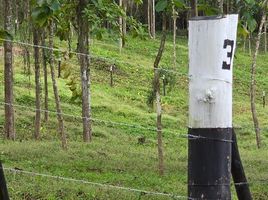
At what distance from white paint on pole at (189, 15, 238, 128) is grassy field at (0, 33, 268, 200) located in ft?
1.49

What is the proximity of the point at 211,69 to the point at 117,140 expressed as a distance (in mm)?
13821

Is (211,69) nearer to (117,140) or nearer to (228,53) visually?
(228,53)

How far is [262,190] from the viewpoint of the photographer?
325 inches

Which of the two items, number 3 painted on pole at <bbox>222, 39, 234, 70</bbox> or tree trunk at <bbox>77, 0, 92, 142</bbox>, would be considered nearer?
number 3 painted on pole at <bbox>222, 39, 234, 70</bbox>

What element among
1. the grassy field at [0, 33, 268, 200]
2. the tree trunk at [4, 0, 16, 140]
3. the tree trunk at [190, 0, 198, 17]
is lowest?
the grassy field at [0, 33, 268, 200]

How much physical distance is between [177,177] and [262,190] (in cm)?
180

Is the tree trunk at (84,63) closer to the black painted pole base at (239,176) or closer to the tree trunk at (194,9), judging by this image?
the tree trunk at (194,9)

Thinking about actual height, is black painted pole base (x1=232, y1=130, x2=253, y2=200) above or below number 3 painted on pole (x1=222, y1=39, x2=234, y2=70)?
below

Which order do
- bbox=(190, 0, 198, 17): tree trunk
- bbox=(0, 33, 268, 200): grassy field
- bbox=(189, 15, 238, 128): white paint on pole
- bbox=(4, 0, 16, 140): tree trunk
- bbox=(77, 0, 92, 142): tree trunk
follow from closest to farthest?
bbox=(189, 15, 238, 128): white paint on pole → bbox=(190, 0, 198, 17): tree trunk → bbox=(0, 33, 268, 200): grassy field → bbox=(77, 0, 92, 142): tree trunk → bbox=(4, 0, 16, 140): tree trunk

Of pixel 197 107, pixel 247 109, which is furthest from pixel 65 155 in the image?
pixel 247 109

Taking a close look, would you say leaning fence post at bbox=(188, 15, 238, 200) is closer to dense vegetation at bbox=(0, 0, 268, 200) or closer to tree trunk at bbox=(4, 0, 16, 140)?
dense vegetation at bbox=(0, 0, 268, 200)

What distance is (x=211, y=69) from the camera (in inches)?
73.0

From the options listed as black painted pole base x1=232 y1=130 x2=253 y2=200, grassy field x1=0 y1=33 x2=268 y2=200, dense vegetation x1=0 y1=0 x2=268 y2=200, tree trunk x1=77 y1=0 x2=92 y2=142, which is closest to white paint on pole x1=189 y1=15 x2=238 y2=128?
dense vegetation x1=0 y1=0 x2=268 y2=200

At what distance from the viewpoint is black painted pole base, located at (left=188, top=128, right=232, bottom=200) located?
189cm
